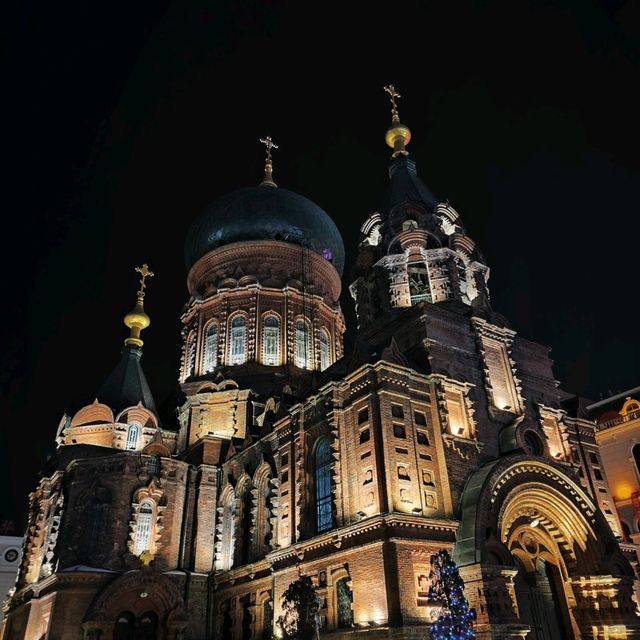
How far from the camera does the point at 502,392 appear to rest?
24781 mm

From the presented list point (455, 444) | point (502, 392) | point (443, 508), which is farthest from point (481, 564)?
point (502, 392)

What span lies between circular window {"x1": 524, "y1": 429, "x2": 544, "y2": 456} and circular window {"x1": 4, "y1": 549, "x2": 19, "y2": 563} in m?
39.8

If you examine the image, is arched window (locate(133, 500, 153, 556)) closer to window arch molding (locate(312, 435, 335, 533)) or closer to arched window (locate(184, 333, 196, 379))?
window arch molding (locate(312, 435, 335, 533))

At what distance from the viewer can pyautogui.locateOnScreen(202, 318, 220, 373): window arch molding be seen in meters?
35.0

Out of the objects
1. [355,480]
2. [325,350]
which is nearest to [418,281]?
[325,350]

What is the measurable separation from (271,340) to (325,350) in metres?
3.60

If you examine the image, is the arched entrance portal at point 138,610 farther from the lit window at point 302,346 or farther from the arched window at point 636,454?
the arched window at point 636,454

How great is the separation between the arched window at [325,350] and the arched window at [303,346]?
3.29 ft

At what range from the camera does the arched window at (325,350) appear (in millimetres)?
36138

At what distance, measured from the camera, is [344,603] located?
19.2m

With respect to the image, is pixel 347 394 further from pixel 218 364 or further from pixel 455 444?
pixel 218 364

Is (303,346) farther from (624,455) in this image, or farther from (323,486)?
(624,455)

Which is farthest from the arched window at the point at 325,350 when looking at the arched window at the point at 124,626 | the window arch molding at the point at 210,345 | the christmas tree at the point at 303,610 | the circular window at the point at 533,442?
the christmas tree at the point at 303,610

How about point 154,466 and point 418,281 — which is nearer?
point 154,466
